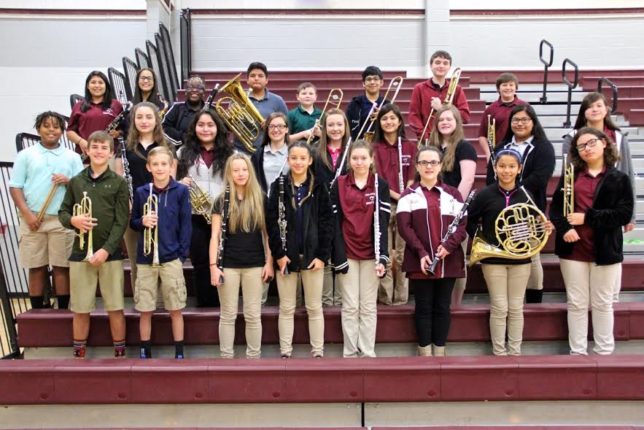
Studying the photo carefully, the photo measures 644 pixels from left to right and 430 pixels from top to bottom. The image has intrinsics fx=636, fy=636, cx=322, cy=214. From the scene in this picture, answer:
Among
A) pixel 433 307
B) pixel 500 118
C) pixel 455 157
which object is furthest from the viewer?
pixel 500 118

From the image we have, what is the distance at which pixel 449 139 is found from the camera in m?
4.68

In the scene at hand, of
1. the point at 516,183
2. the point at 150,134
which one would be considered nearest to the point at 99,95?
the point at 150,134

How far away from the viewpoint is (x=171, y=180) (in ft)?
14.4

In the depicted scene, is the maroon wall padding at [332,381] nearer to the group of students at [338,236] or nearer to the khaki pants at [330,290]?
the group of students at [338,236]

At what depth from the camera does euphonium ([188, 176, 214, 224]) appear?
15.0 ft

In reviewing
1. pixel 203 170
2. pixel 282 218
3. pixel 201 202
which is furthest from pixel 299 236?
pixel 203 170

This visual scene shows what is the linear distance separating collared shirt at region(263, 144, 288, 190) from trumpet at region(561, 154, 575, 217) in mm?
1968

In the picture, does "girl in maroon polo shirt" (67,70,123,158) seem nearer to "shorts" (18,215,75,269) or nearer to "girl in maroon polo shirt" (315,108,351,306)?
"shorts" (18,215,75,269)

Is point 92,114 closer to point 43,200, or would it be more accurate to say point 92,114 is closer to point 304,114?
point 43,200

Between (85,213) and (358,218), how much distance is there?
1.82 m

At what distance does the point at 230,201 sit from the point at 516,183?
6.51ft

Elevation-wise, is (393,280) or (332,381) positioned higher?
(393,280)

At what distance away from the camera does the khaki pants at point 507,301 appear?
431cm

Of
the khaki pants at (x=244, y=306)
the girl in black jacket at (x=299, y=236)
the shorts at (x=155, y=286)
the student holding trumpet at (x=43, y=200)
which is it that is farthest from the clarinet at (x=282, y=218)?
the student holding trumpet at (x=43, y=200)
